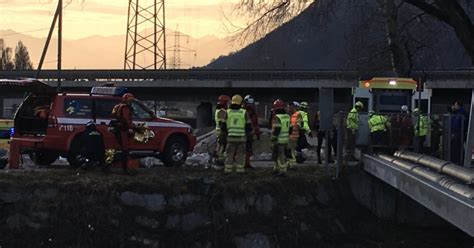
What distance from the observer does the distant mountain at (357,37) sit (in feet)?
57.2

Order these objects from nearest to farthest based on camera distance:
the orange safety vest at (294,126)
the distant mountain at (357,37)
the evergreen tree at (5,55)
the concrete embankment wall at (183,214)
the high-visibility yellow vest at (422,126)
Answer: the concrete embankment wall at (183,214) < the high-visibility yellow vest at (422,126) < the orange safety vest at (294,126) < the distant mountain at (357,37) < the evergreen tree at (5,55)

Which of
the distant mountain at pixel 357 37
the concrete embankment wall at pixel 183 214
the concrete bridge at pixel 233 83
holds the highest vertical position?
the distant mountain at pixel 357 37

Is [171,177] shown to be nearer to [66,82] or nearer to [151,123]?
[151,123]

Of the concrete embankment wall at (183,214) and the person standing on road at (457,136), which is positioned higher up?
the person standing on road at (457,136)

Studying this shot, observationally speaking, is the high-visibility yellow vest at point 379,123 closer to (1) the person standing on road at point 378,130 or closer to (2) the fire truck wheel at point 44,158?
(1) the person standing on road at point 378,130

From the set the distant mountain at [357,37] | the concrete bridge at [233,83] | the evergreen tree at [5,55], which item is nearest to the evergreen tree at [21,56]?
the evergreen tree at [5,55]

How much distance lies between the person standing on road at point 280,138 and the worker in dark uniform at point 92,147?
3.80 m

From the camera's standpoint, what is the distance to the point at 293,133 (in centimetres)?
1532

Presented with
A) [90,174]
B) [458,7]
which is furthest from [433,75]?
[90,174]

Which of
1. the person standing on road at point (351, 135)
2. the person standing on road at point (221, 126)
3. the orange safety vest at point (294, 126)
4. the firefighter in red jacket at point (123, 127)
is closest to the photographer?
the firefighter in red jacket at point (123, 127)

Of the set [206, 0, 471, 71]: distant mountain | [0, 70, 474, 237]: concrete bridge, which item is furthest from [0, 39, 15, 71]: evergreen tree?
[206, 0, 471, 71]: distant mountain

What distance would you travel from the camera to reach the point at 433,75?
46594mm

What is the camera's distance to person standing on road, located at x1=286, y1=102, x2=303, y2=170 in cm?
1502

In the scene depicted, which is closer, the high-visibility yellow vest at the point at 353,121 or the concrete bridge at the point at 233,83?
the high-visibility yellow vest at the point at 353,121
